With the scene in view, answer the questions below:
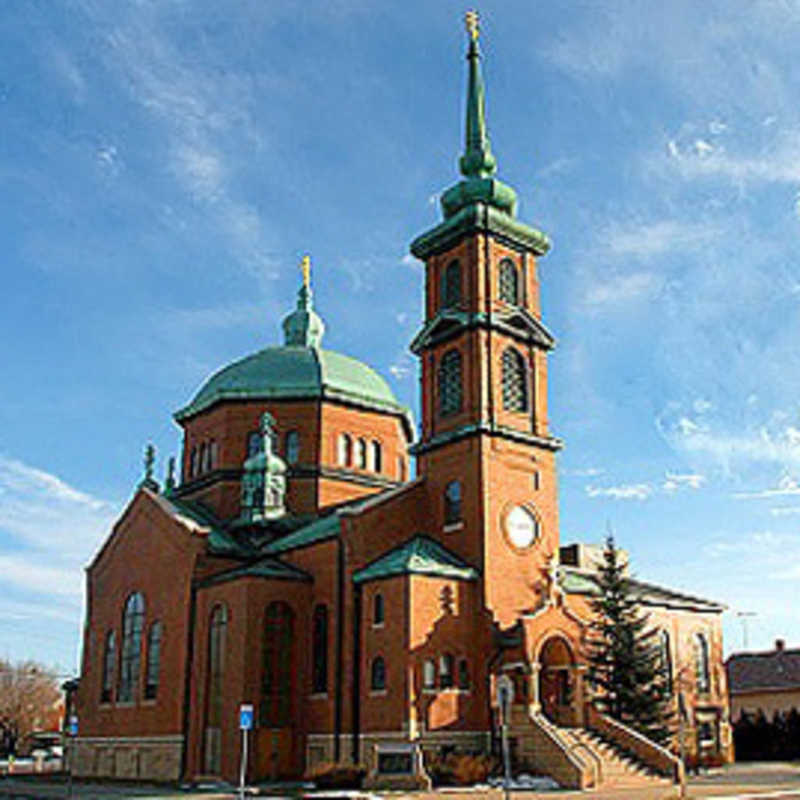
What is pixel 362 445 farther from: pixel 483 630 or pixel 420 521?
pixel 483 630

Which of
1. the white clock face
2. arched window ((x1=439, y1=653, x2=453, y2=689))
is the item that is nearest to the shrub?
arched window ((x1=439, y1=653, x2=453, y2=689))

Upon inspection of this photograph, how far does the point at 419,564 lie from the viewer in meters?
32.0

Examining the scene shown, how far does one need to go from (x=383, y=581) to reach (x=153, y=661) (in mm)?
11438

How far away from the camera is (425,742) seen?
30109mm

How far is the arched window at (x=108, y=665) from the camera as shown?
134ft

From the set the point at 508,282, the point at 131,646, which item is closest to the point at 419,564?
the point at 508,282

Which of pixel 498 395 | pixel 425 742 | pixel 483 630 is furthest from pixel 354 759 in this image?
pixel 498 395

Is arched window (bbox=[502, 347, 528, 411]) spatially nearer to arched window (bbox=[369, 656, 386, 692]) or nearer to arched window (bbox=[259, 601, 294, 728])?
arched window (bbox=[369, 656, 386, 692])

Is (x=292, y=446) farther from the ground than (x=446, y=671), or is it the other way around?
(x=292, y=446)

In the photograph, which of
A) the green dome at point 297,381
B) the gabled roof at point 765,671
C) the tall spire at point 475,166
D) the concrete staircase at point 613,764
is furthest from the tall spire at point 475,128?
the gabled roof at point 765,671

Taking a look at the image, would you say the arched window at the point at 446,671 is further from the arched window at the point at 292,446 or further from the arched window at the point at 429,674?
the arched window at the point at 292,446

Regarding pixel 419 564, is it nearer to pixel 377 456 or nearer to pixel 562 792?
pixel 562 792

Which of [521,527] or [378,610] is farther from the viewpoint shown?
[521,527]

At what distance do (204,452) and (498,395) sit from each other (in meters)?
15.4
